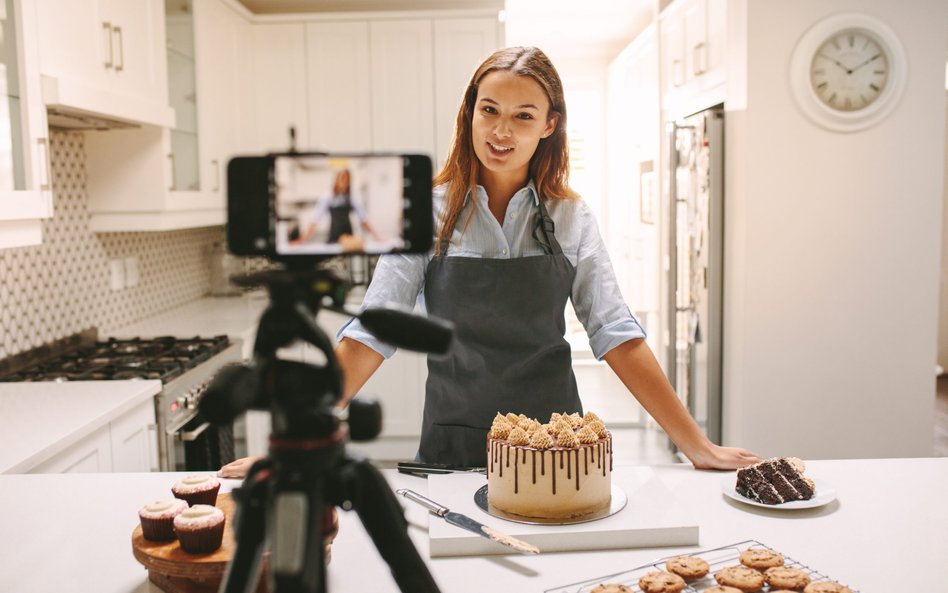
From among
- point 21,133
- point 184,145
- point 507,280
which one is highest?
point 184,145

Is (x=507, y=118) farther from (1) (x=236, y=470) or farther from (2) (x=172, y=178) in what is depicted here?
(2) (x=172, y=178)

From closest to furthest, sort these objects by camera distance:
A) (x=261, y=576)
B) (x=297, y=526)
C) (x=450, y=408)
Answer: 1. (x=297, y=526)
2. (x=261, y=576)
3. (x=450, y=408)

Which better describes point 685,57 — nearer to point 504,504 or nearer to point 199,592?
point 504,504

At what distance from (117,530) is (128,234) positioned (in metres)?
2.50

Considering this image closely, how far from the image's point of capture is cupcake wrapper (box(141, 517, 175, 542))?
95cm

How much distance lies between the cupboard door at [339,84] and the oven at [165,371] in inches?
60.8

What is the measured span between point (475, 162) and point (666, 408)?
62 centimetres

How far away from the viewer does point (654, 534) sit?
42.2 inches

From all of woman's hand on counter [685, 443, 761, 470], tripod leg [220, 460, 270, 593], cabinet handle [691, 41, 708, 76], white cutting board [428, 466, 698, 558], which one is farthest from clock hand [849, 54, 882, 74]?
tripod leg [220, 460, 270, 593]

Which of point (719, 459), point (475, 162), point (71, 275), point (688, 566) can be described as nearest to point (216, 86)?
point (71, 275)

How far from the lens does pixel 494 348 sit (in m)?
1.60

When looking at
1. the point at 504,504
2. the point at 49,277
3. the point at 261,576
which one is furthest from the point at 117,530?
the point at 49,277

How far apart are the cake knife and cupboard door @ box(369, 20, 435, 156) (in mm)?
3130

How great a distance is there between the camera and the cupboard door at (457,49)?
4.09 m
